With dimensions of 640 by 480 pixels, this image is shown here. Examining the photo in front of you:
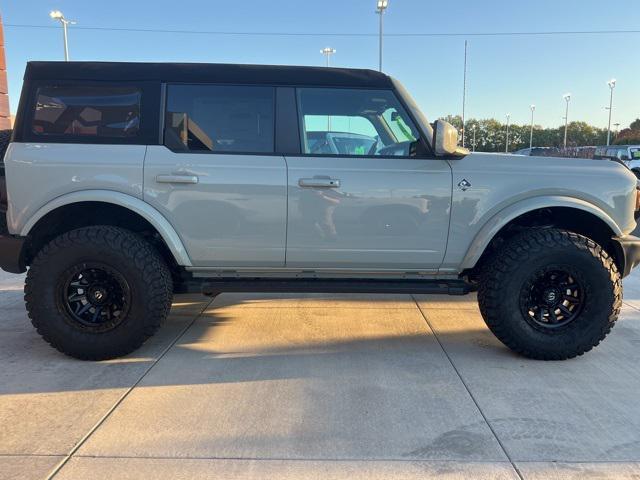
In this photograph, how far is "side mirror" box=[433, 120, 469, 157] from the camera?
11.2ft

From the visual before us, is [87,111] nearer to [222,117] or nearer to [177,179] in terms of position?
[177,179]

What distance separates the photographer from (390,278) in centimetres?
383

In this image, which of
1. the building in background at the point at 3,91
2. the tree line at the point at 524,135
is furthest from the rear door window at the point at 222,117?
the tree line at the point at 524,135

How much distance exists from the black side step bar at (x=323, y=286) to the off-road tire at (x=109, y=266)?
0.30 metres

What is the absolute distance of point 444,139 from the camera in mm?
3428

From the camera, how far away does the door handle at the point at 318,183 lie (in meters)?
3.53

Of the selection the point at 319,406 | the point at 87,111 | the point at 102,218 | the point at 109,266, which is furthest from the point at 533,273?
the point at 87,111

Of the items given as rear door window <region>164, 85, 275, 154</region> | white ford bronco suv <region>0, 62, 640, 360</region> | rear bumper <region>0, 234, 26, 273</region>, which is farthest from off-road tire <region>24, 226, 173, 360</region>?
rear door window <region>164, 85, 275, 154</region>

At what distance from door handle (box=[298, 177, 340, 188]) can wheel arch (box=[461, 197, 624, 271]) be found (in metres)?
1.09

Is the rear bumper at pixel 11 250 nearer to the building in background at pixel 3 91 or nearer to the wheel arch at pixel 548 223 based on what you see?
the wheel arch at pixel 548 223

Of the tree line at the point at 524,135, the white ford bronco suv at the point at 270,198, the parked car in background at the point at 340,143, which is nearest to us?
the white ford bronco suv at the point at 270,198

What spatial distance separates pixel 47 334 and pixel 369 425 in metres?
2.36

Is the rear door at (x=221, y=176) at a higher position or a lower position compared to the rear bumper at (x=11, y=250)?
higher

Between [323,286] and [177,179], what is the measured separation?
Result: 130 cm
